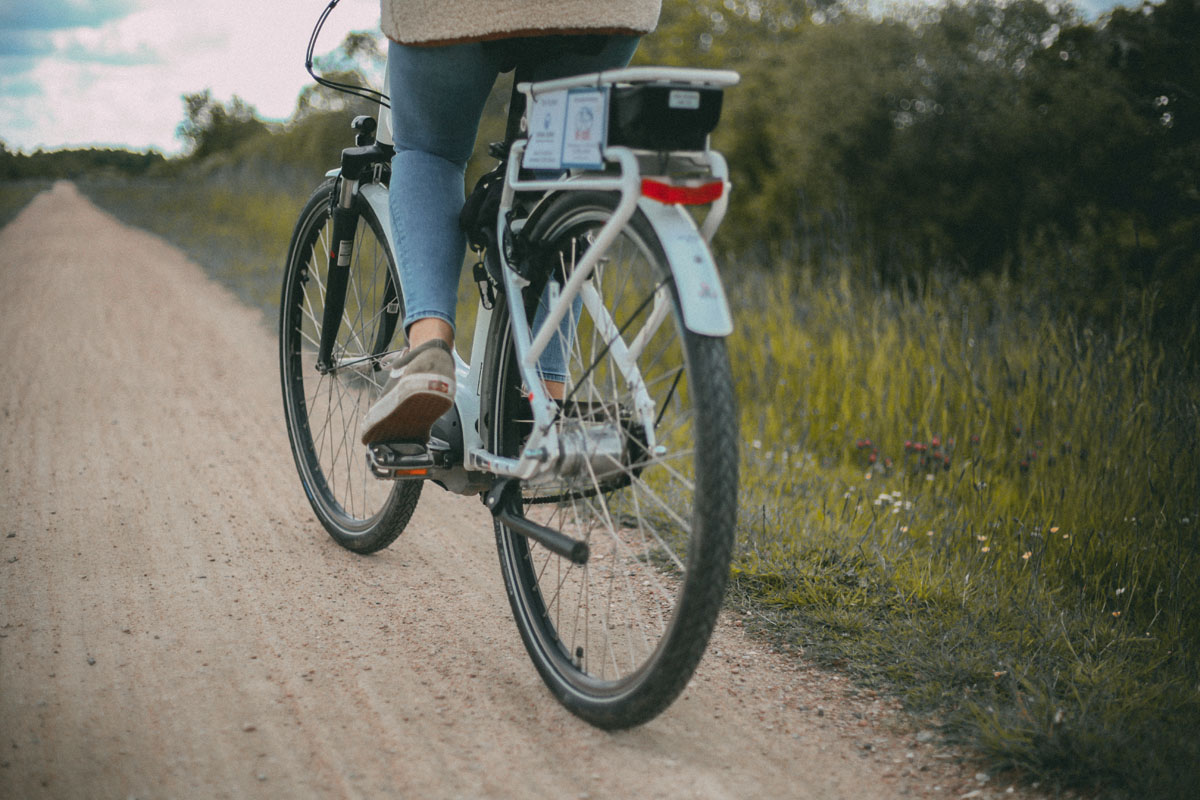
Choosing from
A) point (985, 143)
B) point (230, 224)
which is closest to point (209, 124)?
point (230, 224)

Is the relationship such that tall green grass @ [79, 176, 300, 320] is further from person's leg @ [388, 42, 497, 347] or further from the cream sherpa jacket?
the cream sherpa jacket

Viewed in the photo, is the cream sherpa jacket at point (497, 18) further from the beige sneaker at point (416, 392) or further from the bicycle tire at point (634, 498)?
the beige sneaker at point (416, 392)

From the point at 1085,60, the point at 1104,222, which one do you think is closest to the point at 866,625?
the point at 1104,222

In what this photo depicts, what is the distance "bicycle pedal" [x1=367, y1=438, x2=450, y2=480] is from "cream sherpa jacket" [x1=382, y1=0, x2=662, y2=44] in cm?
97

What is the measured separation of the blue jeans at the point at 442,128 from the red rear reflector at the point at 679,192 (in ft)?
1.96

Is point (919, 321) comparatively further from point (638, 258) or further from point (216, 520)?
point (216, 520)

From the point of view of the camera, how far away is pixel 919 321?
458 cm

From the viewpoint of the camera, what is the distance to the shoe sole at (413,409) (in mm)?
2189

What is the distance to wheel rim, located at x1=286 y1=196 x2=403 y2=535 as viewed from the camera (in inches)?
114

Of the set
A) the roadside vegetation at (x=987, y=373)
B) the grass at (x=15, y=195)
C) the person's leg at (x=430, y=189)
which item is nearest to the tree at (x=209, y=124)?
the grass at (x=15, y=195)

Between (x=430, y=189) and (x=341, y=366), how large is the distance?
0.89 meters

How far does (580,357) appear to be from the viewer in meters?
2.20

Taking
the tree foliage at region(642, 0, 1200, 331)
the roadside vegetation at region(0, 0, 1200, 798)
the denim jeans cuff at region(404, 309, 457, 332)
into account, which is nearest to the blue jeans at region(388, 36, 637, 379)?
the denim jeans cuff at region(404, 309, 457, 332)

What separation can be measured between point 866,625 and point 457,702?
108 centimetres
